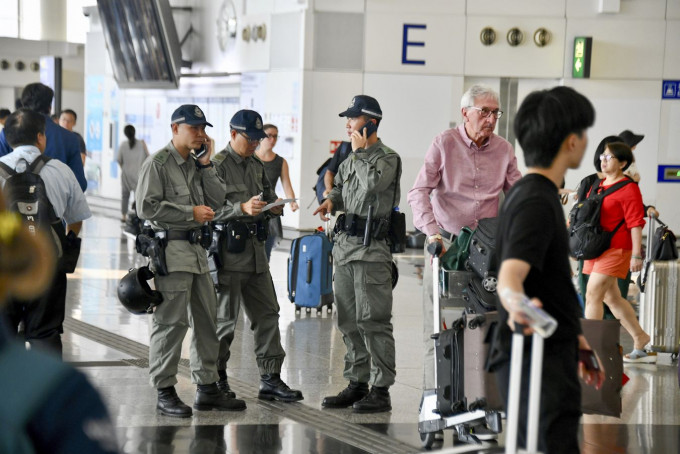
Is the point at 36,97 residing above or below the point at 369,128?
above

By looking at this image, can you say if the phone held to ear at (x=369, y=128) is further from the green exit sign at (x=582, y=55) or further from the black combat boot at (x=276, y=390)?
the green exit sign at (x=582, y=55)

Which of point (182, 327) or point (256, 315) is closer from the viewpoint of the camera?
point (182, 327)

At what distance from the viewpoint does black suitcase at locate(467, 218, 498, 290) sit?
16.4ft

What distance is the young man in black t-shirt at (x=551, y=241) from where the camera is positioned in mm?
3086

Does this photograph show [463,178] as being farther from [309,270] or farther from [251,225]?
[309,270]

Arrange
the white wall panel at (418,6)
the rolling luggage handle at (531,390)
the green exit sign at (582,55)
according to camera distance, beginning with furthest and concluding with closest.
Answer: the green exit sign at (582,55) → the white wall panel at (418,6) → the rolling luggage handle at (531,390)

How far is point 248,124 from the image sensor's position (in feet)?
21.0

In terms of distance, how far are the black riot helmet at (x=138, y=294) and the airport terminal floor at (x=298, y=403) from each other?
677mm

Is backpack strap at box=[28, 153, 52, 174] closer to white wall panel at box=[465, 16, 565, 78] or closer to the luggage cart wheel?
the luggage cart wheel

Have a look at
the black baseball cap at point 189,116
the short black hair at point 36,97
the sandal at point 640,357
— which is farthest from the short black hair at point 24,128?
the sandal at point 640,357

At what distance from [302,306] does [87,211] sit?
3.78 meters

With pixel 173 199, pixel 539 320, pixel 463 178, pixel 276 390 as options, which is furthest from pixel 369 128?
pixel 539 320

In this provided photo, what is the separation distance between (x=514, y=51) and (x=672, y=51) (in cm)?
261

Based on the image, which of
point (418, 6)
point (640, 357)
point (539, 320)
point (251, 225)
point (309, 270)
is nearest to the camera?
point (539, 320)
